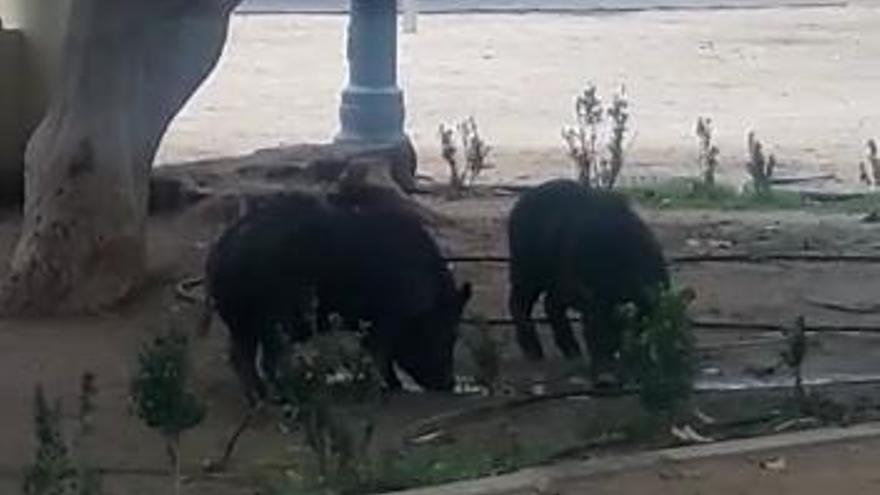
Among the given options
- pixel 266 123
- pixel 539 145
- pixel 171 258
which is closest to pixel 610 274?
pixel 171 258

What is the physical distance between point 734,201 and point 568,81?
926 centimetres

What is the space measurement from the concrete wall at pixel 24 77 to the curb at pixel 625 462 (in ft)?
24.2

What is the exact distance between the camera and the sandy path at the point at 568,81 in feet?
65.8

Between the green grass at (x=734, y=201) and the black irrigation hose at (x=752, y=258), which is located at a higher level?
the black irrigation hose at (x=752, y=258)

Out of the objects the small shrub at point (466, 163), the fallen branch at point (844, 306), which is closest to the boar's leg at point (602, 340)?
the fallen branch at point (844, 306)

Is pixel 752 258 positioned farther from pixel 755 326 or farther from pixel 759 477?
pixel 759 477

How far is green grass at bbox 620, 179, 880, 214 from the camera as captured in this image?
51.2 ft

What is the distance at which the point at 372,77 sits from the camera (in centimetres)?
1631

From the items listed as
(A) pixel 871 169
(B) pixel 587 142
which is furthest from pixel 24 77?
(A) pixel 871 169

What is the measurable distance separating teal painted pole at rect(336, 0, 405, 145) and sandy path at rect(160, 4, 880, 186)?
5.23 feet

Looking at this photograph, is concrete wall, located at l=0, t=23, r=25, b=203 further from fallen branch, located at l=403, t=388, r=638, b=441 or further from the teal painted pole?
Answer: fallen branch, located at l=403, t=388, r=638, b=441

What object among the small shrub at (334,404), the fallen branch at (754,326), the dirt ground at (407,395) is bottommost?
the dirt ground at (407,395)

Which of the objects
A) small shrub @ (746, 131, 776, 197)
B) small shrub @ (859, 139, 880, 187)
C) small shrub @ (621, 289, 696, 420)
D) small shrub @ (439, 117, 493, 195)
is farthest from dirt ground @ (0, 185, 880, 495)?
small shrub @ (859, 139, 880, 187)

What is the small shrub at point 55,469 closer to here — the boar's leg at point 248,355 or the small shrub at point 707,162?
the boar's leg at point 248,355
